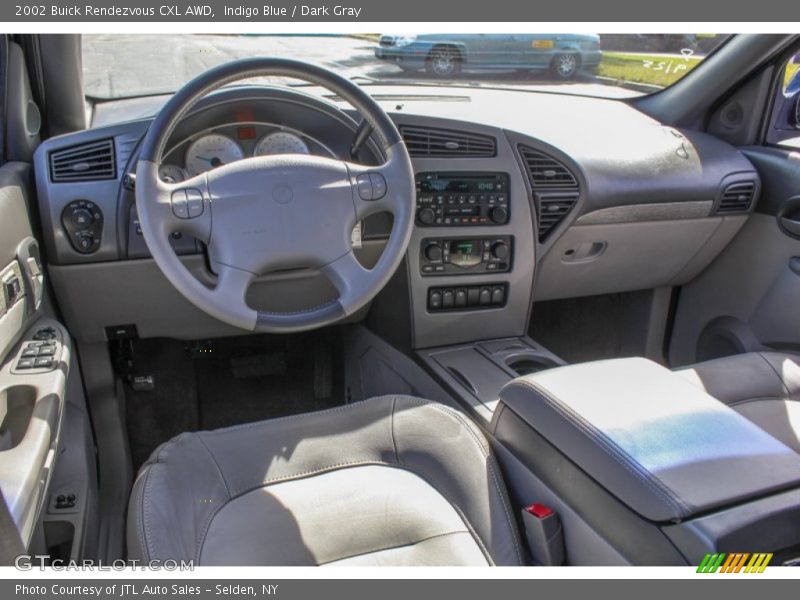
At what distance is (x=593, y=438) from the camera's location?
1414 millimetres

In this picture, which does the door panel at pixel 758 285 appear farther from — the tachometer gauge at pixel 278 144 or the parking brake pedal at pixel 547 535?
the tachometer gauge at pixel 278 144

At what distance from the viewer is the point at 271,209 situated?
170cm

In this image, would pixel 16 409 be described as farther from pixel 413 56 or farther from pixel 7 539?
pixel 413 56

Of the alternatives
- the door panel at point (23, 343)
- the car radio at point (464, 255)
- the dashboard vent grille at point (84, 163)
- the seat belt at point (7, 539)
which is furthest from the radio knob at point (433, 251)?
the seat belt at point (7, 539)

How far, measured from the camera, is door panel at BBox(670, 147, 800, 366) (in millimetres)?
2561

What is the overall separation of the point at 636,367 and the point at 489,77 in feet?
3.90

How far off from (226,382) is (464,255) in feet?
3.26

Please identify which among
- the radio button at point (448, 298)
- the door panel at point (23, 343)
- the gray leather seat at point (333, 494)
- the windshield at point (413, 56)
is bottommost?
the gray leather seat at point (333, 494)

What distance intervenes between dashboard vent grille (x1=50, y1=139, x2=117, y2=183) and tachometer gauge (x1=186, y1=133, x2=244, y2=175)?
22 cm

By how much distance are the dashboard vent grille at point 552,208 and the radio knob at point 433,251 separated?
36 centimetres

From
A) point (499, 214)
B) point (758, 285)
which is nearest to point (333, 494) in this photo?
point (499, 214)

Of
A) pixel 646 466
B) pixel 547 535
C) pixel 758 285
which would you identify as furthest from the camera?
pixel 758 285

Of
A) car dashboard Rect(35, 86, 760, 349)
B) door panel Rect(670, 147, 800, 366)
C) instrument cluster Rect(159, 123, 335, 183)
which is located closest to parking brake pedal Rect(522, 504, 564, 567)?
car dashboard Rect(35, 86, 760, 349)

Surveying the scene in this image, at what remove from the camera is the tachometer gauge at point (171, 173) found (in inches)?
76.1
